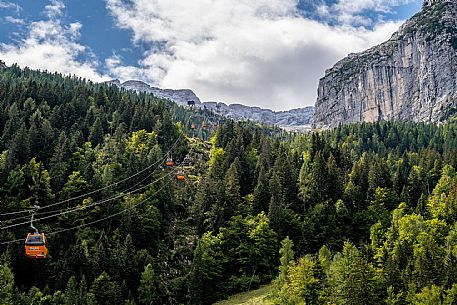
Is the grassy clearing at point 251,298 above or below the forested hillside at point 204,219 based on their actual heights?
below

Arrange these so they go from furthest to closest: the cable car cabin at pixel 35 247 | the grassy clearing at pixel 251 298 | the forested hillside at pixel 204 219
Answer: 1. the grassy clearing at pixel 251 298
2. the forested hillside at pixel 204 219
3. the cable car cabin at pixel 35 247

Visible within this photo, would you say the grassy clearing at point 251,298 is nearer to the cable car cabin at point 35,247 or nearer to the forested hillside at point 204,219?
the forested hillside at point 204,219

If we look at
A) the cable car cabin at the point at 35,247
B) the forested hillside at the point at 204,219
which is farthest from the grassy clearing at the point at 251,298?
the cable car cabin at the point at 35,247

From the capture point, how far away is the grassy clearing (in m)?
79.5

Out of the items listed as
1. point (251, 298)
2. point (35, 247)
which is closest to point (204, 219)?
point (251, 298)

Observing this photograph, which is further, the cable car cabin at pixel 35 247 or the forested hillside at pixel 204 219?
the forested hillside at pixel 204 219

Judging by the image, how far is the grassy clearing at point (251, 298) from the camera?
79.5 m

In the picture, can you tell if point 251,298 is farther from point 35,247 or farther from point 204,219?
point 35,247

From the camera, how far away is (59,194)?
104 metres

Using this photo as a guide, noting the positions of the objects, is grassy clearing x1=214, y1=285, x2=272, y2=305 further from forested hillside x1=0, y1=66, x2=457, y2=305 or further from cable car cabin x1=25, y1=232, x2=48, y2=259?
cable car cabin x1=25, y1=232, x2=48, y2=259

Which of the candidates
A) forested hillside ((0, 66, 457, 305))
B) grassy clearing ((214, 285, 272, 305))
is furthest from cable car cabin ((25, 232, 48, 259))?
grassy clearing ((214, 285, 272, 305))

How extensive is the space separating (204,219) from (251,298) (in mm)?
27991

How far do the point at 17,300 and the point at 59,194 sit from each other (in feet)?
116

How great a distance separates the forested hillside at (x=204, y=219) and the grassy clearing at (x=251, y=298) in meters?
2.63
